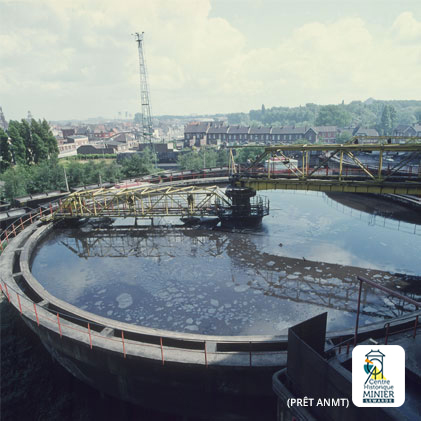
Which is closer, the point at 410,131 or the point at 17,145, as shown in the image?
the point at 17,145

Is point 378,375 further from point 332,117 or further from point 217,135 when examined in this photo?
point 332,117

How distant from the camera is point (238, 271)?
1450cm

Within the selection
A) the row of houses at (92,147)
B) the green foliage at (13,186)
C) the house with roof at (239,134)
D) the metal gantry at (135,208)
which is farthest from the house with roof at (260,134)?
the metal gantry at (135,208)

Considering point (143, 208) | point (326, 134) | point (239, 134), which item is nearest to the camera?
point (143, 208)

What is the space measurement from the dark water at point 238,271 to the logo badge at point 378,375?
462 centimetres

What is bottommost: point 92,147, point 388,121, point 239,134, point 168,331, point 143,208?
point 168,331

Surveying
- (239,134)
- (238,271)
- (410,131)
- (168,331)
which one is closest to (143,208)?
(238,271)

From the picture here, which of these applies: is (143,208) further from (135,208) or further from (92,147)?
(92,147)

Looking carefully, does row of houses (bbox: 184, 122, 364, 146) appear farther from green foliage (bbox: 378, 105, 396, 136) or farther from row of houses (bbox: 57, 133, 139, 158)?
green foliage (bbox: 378, 105, 396, 136)

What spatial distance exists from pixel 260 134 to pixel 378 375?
9716cm

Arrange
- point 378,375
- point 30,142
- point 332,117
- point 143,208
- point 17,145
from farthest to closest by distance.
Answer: point 332,117
point 30,142
point 17,145
point 143,208
point 378,375

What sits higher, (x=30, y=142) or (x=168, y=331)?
(x=30, y=142)

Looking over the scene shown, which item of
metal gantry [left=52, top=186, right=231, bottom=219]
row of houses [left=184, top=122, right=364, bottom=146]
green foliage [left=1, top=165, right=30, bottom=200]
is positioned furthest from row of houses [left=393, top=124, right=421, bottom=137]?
green foliage [left=1, top=165, right=30, bottom=200]

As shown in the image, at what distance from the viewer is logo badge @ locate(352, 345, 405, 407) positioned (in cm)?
523
